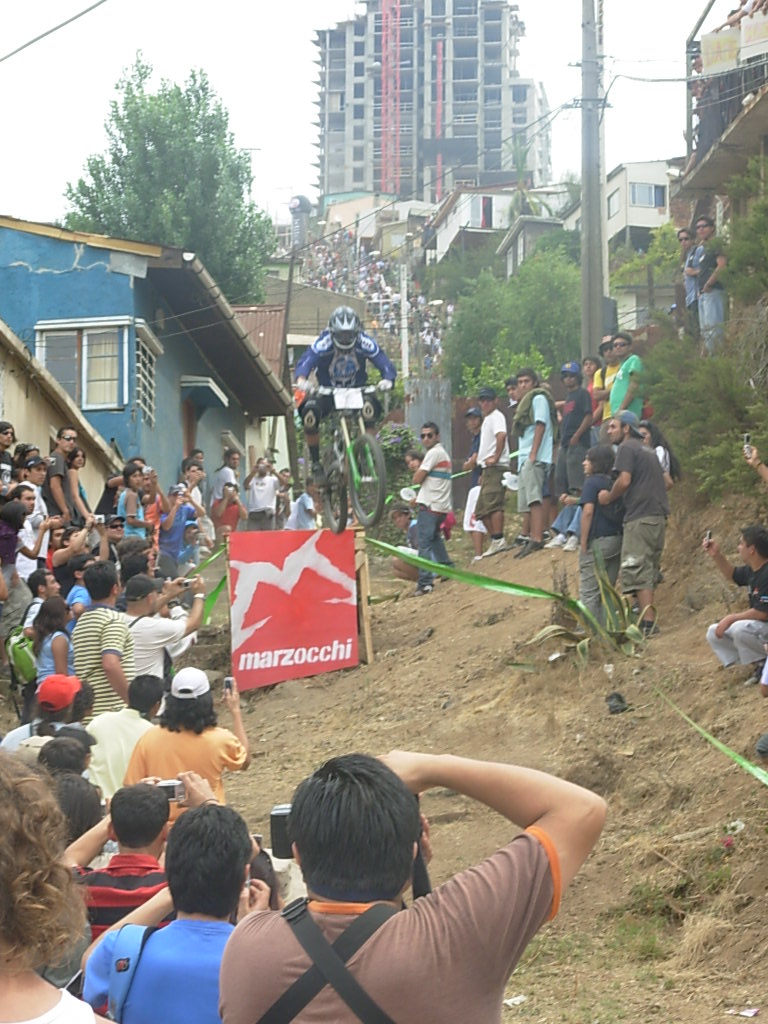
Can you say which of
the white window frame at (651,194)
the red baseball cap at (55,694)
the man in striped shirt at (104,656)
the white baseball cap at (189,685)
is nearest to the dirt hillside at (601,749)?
the man in striped shirt at (104,656)

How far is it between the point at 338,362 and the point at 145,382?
12457mm

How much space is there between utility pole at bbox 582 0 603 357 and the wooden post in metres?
4.51

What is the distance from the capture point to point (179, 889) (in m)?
3.65

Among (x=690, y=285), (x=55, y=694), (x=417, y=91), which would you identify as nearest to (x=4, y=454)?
(x=55, y=694)

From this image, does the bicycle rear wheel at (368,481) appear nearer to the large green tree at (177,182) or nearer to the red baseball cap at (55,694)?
the red baseball cap at (55,694)

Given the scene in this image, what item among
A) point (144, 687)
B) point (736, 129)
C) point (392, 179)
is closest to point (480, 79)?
point (392, 179)

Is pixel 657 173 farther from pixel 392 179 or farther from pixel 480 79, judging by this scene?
pixel 480 79

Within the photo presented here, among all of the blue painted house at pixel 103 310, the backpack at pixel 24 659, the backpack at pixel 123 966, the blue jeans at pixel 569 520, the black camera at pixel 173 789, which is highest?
the blue painted house at pixel 103 310

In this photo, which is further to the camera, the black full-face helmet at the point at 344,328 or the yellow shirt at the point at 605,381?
the yellow shirt at the point at 605,381

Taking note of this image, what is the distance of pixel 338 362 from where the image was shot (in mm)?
11594

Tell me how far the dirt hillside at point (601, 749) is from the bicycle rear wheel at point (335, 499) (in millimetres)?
1579

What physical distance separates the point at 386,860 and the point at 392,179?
142 meters

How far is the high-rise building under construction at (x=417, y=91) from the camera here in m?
143

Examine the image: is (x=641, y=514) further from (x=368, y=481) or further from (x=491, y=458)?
(x=491, y=458)
